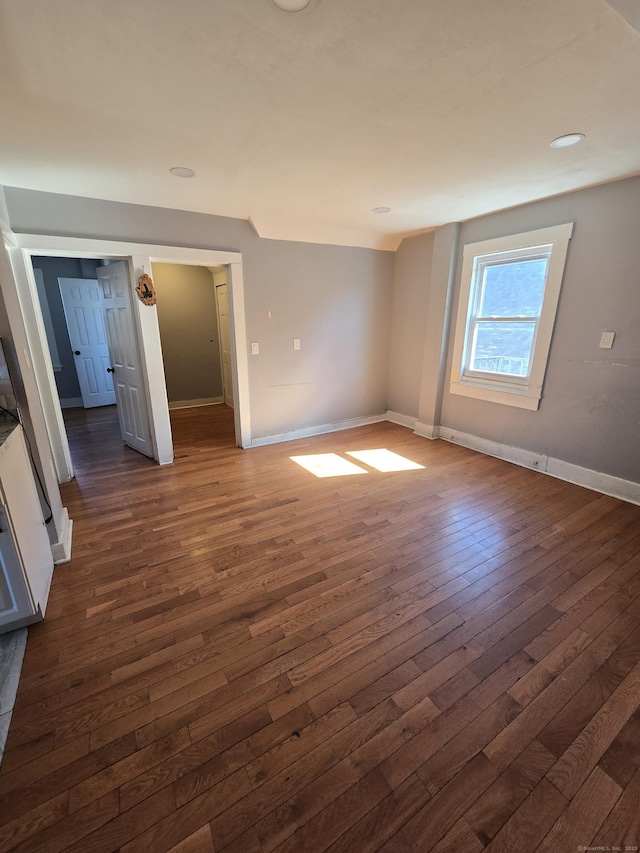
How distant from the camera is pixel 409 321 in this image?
488 cm

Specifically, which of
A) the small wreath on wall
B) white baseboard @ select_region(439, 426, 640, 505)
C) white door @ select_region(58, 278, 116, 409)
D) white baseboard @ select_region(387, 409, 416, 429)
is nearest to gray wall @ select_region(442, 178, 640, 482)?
white baseboard @ select_region(439, 426, 640, 505)

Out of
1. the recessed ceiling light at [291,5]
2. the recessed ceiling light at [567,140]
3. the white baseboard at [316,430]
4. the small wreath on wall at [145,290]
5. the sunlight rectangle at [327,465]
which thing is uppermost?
the recessed ceiling light at [567,140]

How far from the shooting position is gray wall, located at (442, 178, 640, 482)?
2.85 metres

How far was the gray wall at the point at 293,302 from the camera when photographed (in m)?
3.20

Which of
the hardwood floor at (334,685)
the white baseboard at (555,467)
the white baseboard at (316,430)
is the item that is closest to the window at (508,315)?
the white baseboard at (555,467)

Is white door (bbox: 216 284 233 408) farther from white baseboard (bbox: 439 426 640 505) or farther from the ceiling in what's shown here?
white baseboard (bbox: 439 426 640 505)

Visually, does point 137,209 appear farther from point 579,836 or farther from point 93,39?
point 579,836

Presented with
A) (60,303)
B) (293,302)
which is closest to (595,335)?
(293,302)

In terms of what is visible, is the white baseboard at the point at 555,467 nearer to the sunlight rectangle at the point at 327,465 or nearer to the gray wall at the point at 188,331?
the sunlight rectangle at the point at 327,465

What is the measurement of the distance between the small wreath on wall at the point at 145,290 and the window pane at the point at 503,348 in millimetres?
3599

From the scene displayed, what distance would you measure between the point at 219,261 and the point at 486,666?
4057 millimetres

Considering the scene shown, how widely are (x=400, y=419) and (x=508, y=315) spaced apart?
6.78 ft

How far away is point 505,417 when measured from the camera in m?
3.91

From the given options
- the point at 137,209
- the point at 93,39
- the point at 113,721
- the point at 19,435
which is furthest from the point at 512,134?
the point at 113,721
